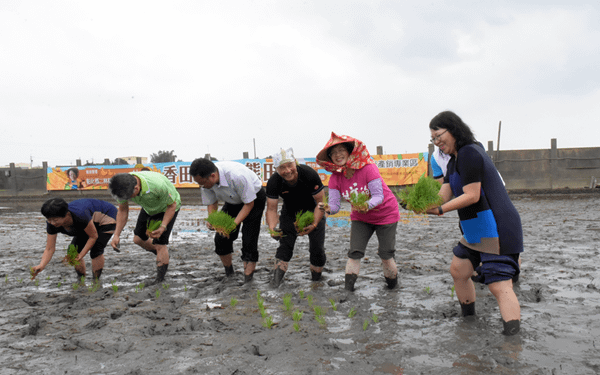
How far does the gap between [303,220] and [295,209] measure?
422 mm

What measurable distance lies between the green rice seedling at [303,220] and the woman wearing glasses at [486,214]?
73.1 inches

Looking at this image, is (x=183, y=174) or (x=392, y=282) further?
(x=183, y=174)

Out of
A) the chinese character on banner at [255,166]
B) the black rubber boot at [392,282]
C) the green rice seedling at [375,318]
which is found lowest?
the green rice seedling at [375,318]

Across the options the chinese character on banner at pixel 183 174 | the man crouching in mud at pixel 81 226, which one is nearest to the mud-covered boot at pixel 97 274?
the man crouching in mud at pixel 81 226

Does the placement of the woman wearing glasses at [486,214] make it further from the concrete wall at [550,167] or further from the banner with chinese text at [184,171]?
the concrete wall at [550,167]

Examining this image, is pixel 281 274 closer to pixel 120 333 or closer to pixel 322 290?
pixel 322 290

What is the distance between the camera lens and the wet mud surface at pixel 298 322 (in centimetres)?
293

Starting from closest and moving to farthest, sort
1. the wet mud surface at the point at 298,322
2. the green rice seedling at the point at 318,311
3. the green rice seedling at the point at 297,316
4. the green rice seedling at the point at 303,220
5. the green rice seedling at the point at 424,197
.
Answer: the wet mud surface at the point at 298,322 < the green rice seedling at the point at 424,197 < the green rice seedling at the point at 297,316 < the green rice seedling at the point at 318,311 < the green rice seedling at the point at 303,220

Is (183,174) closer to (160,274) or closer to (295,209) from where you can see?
(160,274)

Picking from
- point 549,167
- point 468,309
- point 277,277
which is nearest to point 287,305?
point 277,277

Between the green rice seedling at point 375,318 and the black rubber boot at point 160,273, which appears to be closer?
the green rice seedling at point 375,318

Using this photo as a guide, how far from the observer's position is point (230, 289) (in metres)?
5.00

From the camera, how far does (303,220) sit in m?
4.78

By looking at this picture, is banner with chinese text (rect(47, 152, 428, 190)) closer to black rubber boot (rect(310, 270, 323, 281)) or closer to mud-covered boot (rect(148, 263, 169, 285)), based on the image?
black rubber boot (rect(310, 270, 323, 281))
